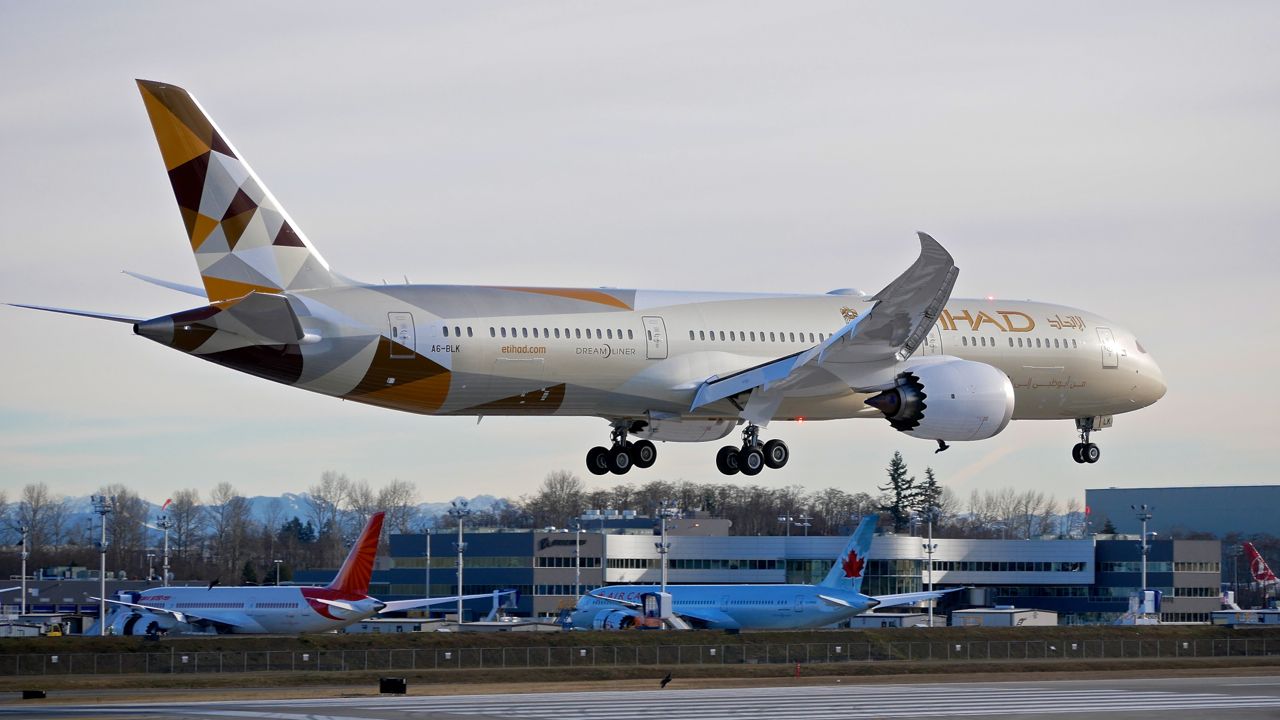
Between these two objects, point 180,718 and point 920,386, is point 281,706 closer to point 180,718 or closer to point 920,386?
point 180,718

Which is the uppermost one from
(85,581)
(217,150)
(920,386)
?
(217,150)

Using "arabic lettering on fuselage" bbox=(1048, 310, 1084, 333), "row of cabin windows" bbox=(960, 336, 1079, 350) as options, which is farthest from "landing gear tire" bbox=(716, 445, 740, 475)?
"arabic lettering on fuselage" bbox=(1048, 310, 1084, 333)

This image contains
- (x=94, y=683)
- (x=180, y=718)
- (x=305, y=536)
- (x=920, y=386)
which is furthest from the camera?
(x=305, y=536)

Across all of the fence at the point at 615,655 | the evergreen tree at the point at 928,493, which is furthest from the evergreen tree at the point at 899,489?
the fence at the point at 615,655

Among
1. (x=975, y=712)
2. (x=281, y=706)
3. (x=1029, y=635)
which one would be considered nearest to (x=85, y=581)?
(x=1029, y=635)

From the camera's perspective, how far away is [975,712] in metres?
44.5

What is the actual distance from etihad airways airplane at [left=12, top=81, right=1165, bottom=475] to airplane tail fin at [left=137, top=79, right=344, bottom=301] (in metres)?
0.04

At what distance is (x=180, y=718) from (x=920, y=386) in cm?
2029

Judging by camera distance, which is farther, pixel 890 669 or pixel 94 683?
pixel 890 669

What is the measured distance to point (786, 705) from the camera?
155ft

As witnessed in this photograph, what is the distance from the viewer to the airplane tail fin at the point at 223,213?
40.6 m

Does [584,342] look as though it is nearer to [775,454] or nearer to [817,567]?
[775,454]

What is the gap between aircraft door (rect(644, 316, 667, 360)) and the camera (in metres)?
43.8

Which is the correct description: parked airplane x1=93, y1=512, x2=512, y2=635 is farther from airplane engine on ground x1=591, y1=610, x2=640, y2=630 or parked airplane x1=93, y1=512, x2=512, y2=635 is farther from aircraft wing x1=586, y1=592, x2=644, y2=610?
aircraft wing x1=586, y1=592, x2=644, y2=610
